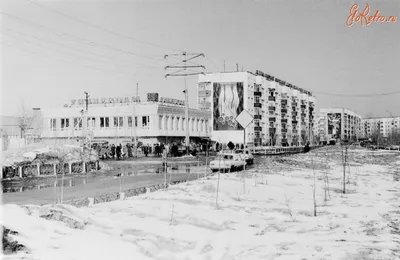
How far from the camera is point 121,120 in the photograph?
6450cm

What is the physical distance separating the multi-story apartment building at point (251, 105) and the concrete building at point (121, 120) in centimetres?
1545

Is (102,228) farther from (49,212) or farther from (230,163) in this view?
(230,163)

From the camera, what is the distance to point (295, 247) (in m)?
8.07

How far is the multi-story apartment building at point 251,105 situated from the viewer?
87812 mm

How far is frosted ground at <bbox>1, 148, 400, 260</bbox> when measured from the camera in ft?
24.2

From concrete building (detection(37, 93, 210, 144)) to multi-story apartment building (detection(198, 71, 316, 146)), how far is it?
15.5 m

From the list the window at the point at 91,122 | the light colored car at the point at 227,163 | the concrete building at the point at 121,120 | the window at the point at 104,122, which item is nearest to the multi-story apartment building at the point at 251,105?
the concrete building at the point at 121,120

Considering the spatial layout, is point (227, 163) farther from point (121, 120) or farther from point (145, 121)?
point (121, 120)

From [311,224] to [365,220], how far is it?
1.43 meters

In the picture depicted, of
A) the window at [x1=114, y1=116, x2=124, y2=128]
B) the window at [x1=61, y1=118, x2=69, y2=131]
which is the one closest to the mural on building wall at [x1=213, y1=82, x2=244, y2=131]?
the window at [x1=114, y1=116, x2=124, y2=128]

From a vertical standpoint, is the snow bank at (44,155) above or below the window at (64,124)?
below

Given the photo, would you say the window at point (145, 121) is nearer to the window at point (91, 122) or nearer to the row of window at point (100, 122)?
the row of window at point (100, 122)

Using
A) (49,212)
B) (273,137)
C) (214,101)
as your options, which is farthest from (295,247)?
(273,137)

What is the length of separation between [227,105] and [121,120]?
30.6 metres
